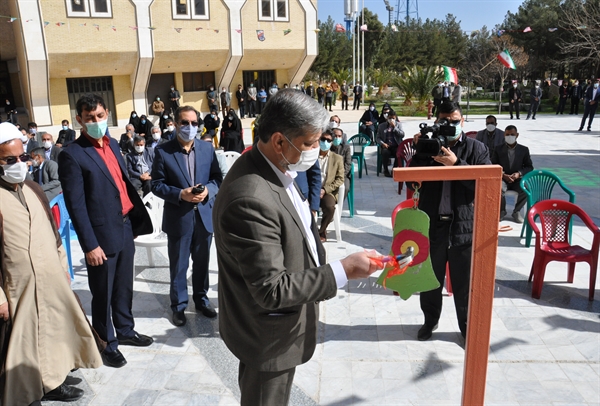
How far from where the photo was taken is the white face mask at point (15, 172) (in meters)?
3.00

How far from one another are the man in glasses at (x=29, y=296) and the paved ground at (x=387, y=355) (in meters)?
0.50

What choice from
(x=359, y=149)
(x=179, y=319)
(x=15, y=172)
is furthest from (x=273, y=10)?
(x=15, y=172)

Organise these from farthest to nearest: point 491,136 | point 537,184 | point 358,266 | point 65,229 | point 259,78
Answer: point 259,78 < point 491,136 < point 537,184 < point 65,229 < point 358,266

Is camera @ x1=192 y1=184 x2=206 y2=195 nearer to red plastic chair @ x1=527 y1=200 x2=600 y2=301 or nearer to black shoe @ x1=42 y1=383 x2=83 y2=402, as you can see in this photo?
black shoe @ x1=42 y1=383 x2=83 y2=402

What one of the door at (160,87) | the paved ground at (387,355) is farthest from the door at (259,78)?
the paved ground at (387,355)

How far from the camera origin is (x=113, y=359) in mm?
3982

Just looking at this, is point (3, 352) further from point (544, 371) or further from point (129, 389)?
point (544, 371)

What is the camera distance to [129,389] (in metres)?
3.70

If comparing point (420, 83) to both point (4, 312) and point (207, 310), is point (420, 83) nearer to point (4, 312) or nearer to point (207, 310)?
point (207, 310)

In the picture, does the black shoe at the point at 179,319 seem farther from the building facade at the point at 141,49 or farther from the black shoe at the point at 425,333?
the building facade at the point at 141,49

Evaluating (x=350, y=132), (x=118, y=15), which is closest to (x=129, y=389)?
(x=350, y=132)

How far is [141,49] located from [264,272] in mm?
23305

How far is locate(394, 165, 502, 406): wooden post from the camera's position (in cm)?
210

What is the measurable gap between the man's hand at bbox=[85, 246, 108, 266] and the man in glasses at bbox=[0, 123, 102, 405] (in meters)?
0.26
